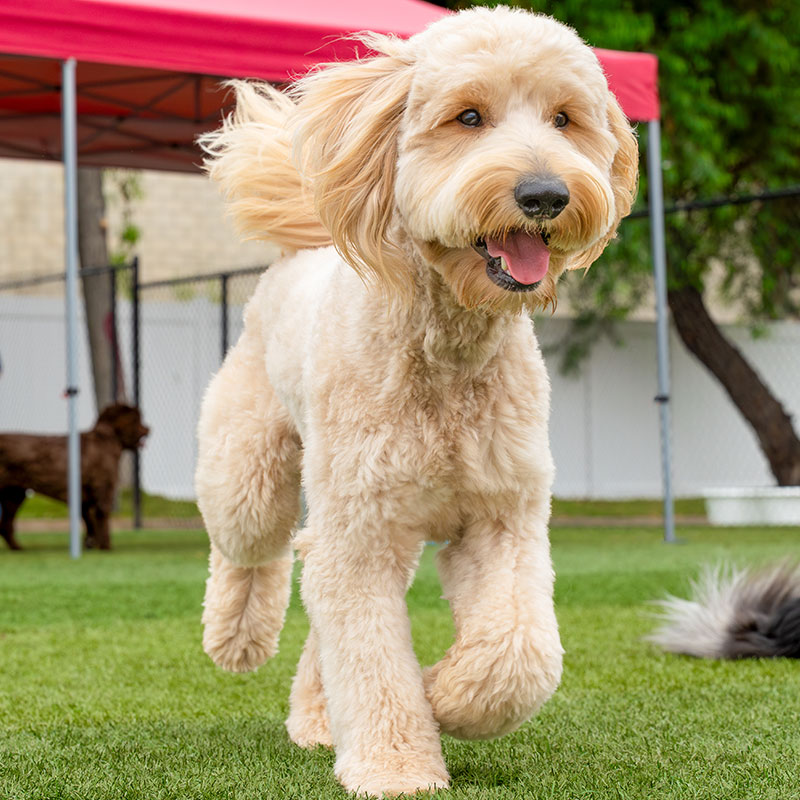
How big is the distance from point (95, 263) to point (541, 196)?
12823 mm

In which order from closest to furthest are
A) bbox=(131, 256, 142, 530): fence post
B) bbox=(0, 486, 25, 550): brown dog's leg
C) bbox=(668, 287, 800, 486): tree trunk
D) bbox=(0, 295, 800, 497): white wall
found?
bbox=(0, 486, 25, 550): brown dog's leg
bbox=(131, 256, 142, 530): fence post
bbox=(668, 287, 800, 486): tree trunk
bbox=(0, 295, 800, 497): white wall

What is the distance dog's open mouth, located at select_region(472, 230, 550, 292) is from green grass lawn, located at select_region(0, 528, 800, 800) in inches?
40.1

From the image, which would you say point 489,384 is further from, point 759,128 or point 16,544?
point 759,128

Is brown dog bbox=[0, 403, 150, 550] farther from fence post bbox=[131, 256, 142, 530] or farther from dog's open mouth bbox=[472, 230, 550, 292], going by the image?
dog's open mouth bbox=[472, 230, 550, 292]

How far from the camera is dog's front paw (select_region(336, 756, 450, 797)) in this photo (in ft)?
8.17

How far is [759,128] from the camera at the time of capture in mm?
14352

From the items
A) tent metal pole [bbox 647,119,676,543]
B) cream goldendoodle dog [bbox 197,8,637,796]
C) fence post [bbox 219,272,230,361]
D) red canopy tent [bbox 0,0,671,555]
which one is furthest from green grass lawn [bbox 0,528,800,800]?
fence post [bbox 219,272,230,361]

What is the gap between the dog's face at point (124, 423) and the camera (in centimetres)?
964

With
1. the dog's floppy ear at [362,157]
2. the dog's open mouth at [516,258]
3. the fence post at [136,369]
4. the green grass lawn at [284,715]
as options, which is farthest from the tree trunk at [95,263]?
the dog's open mouth at [516,258]

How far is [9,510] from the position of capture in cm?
959

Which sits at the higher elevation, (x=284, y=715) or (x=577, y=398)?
(x=577, y=398)

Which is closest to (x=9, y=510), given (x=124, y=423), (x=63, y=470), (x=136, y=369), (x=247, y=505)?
(x=63, y=470)

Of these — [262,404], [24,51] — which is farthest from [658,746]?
[24,51]

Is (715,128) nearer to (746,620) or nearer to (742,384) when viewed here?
(742,384)
